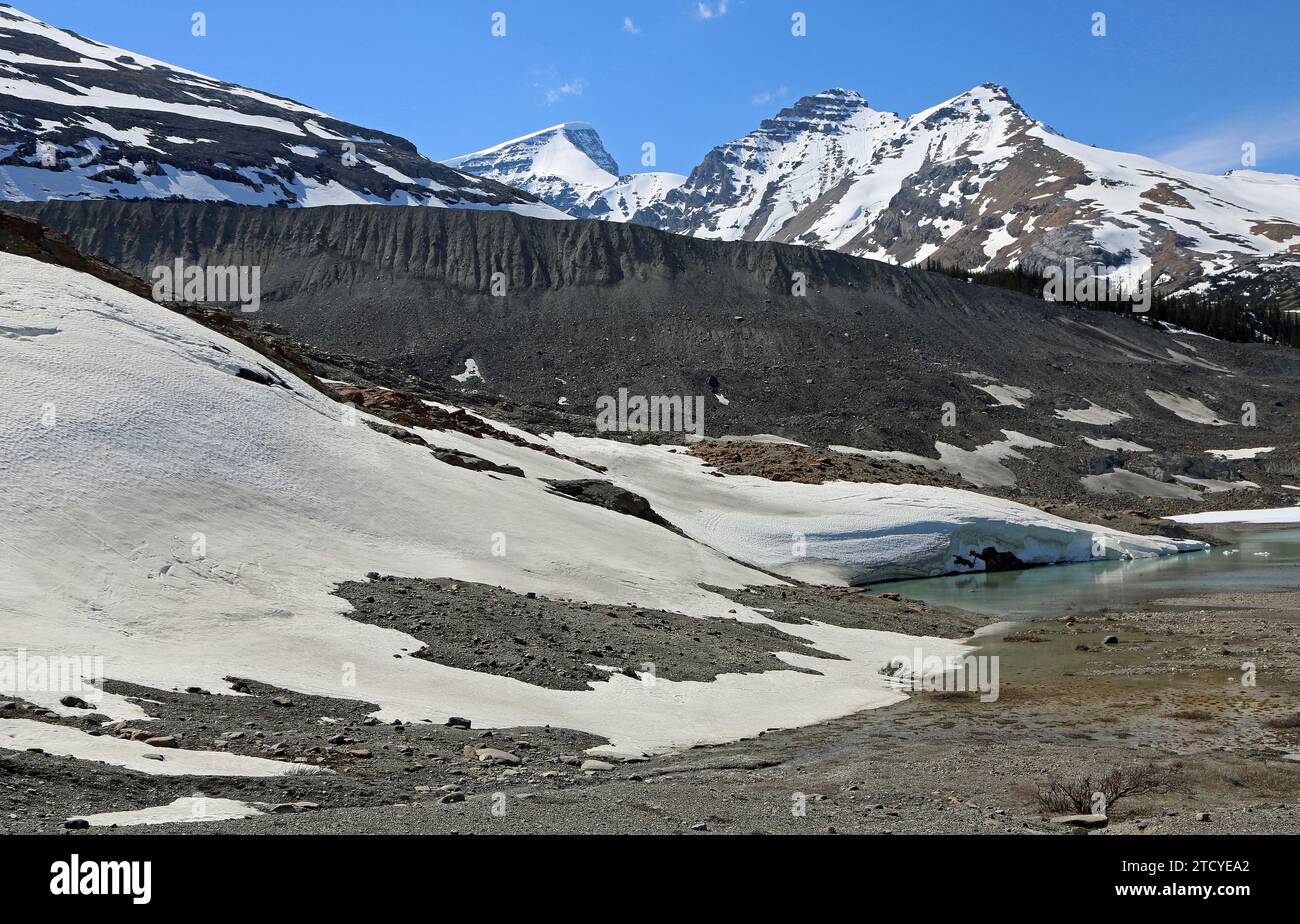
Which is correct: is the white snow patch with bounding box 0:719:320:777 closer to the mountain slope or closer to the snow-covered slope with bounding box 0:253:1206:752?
the snow-covered slope with bounding box 0:253:1206:752

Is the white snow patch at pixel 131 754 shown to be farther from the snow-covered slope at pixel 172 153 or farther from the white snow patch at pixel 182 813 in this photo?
the snow-covered slope at pixel 172 153

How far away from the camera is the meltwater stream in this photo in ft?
136

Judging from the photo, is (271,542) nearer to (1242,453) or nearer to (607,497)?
(607,497)

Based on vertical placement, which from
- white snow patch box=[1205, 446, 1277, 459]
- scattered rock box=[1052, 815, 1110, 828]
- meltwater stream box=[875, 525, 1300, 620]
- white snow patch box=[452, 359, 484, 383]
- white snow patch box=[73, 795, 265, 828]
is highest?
white snow patch box=[452, 359, 484, 383]

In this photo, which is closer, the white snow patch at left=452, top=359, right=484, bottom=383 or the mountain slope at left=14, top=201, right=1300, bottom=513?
the mountain slope at left=14, top=201, right=1300, bottom=513

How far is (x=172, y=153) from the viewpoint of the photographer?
499 ft

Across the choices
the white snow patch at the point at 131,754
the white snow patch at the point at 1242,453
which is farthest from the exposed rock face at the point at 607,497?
the white snow patch at the point at 1242,453

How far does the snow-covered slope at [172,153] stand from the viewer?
138 metres

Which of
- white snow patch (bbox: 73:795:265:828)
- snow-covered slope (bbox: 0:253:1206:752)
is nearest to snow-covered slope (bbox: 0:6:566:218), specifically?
snow-covered slope (bbox: 0:253:1206:752)

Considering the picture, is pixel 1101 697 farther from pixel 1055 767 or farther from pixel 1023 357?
pixel 1023 357

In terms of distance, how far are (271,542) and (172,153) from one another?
A: 146991mm

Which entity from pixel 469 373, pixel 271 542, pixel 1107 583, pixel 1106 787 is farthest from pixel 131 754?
pixel 469 373

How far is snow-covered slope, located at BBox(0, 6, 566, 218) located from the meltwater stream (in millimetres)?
122621
